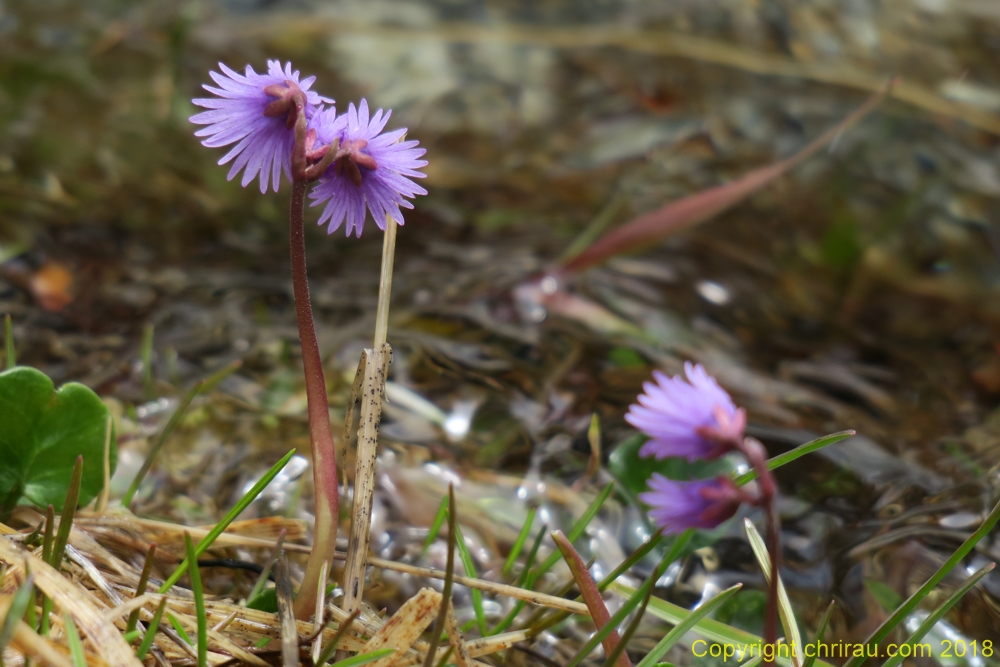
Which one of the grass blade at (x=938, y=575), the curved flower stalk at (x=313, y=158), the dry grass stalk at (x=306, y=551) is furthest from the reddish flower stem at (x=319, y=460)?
the grass blade at (x=938, y=575)

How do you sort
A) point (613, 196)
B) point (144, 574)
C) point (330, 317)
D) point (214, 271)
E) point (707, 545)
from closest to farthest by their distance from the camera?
point (144, 574) → point (707, 545) → point (330, 317) → point (214, 271) → point (613, 196)

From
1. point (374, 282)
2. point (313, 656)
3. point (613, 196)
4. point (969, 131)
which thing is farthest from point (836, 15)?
point (313, 656)

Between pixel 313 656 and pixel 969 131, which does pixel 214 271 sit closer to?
pixel 313 656

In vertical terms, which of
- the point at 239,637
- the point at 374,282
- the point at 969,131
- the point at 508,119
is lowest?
the point at 239,637

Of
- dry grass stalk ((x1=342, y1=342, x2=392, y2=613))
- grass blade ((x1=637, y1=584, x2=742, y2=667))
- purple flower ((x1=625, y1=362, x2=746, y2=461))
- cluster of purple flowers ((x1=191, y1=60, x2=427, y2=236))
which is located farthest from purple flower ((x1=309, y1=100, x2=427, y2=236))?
grass blade ((x1=637, y1=584, x2=742, y2=667))

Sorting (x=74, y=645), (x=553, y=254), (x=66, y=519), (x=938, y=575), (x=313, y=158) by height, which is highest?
(x=553, y=254)

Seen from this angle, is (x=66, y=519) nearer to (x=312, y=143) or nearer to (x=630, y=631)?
(x=312, y=143)

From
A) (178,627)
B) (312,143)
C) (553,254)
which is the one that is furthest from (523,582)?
(553,254)
